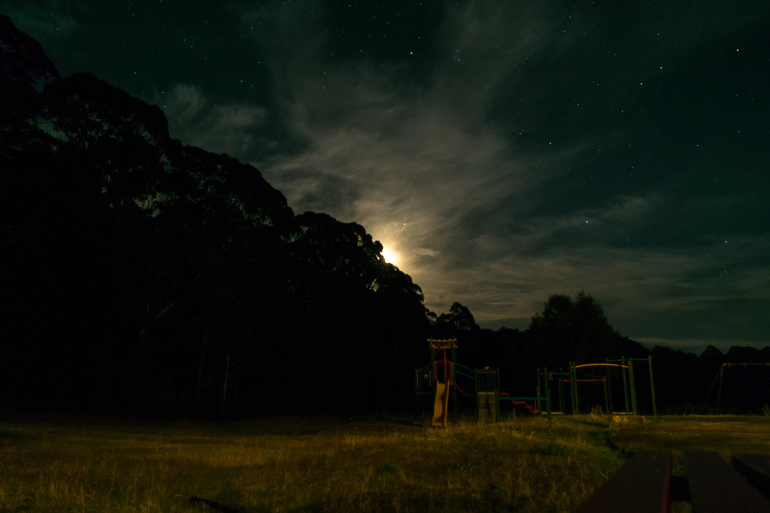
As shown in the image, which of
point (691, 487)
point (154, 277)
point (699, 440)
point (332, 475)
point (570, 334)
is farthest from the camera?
point (570, 334)

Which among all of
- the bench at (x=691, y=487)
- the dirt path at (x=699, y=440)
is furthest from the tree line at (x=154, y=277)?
the bench at (x=691, y=487)

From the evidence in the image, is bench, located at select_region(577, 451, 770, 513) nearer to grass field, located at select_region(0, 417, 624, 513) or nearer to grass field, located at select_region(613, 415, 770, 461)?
grass field, located at select_region(0, 417, 624, 513)

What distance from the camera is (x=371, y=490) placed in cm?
529

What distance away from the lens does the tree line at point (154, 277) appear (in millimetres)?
19094

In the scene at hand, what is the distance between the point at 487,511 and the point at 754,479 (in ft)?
9.22

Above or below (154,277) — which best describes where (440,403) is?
below

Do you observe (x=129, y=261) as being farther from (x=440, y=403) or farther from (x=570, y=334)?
(x=570, y=334)

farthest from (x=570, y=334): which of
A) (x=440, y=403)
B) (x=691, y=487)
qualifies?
(x=691, y=487)

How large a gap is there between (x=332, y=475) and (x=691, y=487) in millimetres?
5441

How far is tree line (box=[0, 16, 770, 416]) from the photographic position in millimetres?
19094

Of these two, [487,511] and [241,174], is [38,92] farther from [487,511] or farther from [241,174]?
[487,511]

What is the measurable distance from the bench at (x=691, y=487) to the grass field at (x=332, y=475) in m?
2.51

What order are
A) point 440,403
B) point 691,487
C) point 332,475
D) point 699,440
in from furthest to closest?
point 440,403 < point 699,440 < point 332,475 < point 691,487

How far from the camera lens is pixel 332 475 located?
21.1ft
